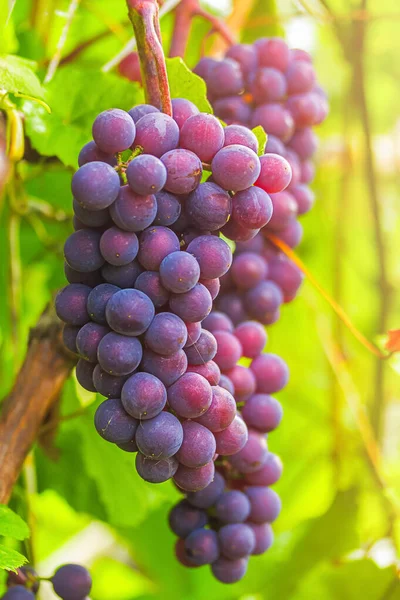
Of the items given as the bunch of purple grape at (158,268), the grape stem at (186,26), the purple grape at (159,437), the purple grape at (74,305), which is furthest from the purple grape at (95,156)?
the grape stem at (186,26)

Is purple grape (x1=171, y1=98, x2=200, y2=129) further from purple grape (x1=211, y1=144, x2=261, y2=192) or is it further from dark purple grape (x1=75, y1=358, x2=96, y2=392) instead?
dark purple grape (x1=75, y1=358, x2=96, y2=392)

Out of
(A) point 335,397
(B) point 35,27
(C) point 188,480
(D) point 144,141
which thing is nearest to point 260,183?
(D) point 144,141

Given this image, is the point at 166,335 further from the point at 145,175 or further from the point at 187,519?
the point at 187,519

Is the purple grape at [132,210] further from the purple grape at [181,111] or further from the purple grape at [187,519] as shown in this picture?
the purple grape at [187,519]

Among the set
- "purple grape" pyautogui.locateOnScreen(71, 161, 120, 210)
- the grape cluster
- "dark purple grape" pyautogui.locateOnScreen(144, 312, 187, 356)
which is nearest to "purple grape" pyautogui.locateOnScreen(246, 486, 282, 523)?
the grape cluster

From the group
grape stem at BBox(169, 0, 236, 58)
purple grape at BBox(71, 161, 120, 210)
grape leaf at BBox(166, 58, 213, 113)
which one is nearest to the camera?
purple grape at BBox(71, 161, 120, 210)
